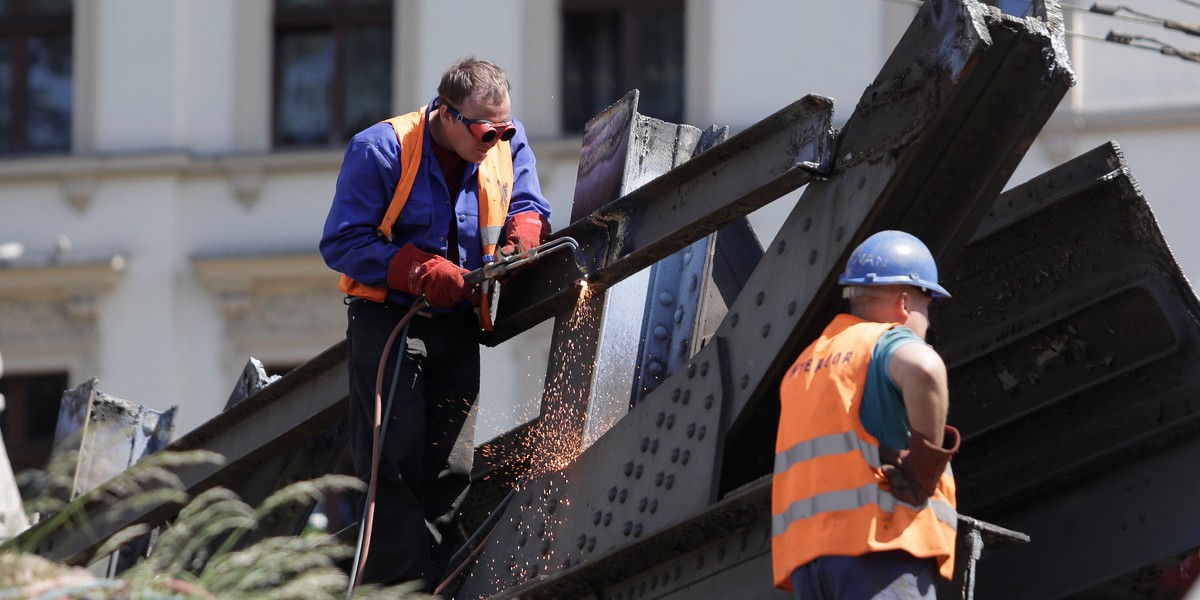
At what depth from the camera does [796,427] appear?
14.7 feet

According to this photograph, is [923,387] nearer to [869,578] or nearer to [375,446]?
[869,578]

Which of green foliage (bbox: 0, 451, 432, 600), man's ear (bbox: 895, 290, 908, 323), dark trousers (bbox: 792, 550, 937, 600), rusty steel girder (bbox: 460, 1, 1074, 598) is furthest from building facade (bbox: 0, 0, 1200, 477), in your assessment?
green foliage (bbox: 0, 451, 432, 600)

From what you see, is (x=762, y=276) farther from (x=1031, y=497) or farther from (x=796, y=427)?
(x=1031, y=497)

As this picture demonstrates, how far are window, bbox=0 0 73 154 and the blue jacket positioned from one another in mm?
14141

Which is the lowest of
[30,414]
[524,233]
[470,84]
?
[30,414]

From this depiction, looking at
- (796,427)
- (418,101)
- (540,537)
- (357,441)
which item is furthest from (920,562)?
(418,101)

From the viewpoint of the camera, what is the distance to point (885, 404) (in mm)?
4395

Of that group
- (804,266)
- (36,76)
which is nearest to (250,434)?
(804,266)

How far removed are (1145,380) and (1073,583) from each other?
61 centimetres

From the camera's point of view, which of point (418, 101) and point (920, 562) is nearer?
point (920, 562)

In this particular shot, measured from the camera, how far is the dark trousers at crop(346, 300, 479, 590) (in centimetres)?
550

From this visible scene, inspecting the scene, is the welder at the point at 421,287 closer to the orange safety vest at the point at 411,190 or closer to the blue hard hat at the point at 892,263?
the orange safety vest at the point at 411,190

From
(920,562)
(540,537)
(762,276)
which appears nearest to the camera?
(920,562)

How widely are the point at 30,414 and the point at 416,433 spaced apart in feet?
45.5
